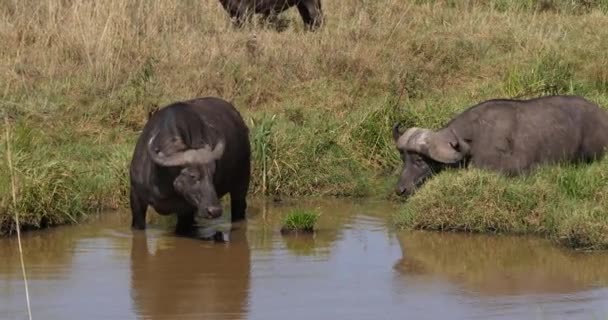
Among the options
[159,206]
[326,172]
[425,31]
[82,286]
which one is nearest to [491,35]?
[425,31]

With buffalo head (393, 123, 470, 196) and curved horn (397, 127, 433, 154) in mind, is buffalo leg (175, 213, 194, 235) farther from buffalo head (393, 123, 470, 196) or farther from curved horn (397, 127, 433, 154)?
curved horn (397, 127, 433, 154)

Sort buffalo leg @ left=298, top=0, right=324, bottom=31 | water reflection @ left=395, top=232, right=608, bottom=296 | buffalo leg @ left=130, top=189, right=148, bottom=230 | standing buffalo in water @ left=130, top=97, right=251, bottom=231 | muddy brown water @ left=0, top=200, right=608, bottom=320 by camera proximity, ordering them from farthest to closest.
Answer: buffalo leg @ left=298, top=0, right=324, bottom=31
buffalo leg @ left=130, top=189, right=148, bottom=230
standing buffalo in water @ left=130, top=97, right=251, bottom=231
water reflection @ left=395, top=232, right=608, bottom=296
muddy brown water @ left=0, top=200, right=608, bottom=320

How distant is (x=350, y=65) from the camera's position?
1495cm

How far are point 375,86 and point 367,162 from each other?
203 cm

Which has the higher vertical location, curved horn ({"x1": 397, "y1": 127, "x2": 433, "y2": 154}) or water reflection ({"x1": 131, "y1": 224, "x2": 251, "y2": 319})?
curved horn ({"x1": 397, "y1": 127, "x2": 433, "y2": 154})

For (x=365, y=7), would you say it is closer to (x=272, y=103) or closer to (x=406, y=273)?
(x=272, y=103)

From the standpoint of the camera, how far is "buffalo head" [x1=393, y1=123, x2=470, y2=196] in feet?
38.4

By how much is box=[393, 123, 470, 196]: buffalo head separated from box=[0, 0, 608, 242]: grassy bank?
2.04 feet

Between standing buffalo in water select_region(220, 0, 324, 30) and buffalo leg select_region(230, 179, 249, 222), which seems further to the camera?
standing buffalo in water select_region(220, 0, 324, 30)

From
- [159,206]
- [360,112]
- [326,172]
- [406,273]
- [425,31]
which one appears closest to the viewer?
[406,273]

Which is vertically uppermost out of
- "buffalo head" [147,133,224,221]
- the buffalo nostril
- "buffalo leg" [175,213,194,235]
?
"buffalo head" [147,133,224,221]

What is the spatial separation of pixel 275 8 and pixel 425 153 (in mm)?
5672

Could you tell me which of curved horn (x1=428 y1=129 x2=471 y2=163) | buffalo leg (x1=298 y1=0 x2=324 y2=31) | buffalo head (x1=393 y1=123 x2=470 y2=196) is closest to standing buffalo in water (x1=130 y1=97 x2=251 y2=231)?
buffalo head (x1=393 y1=123 x2=470 y2=196)

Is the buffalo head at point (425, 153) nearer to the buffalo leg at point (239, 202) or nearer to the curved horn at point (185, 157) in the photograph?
the buffalo leg at point (239, 202)
